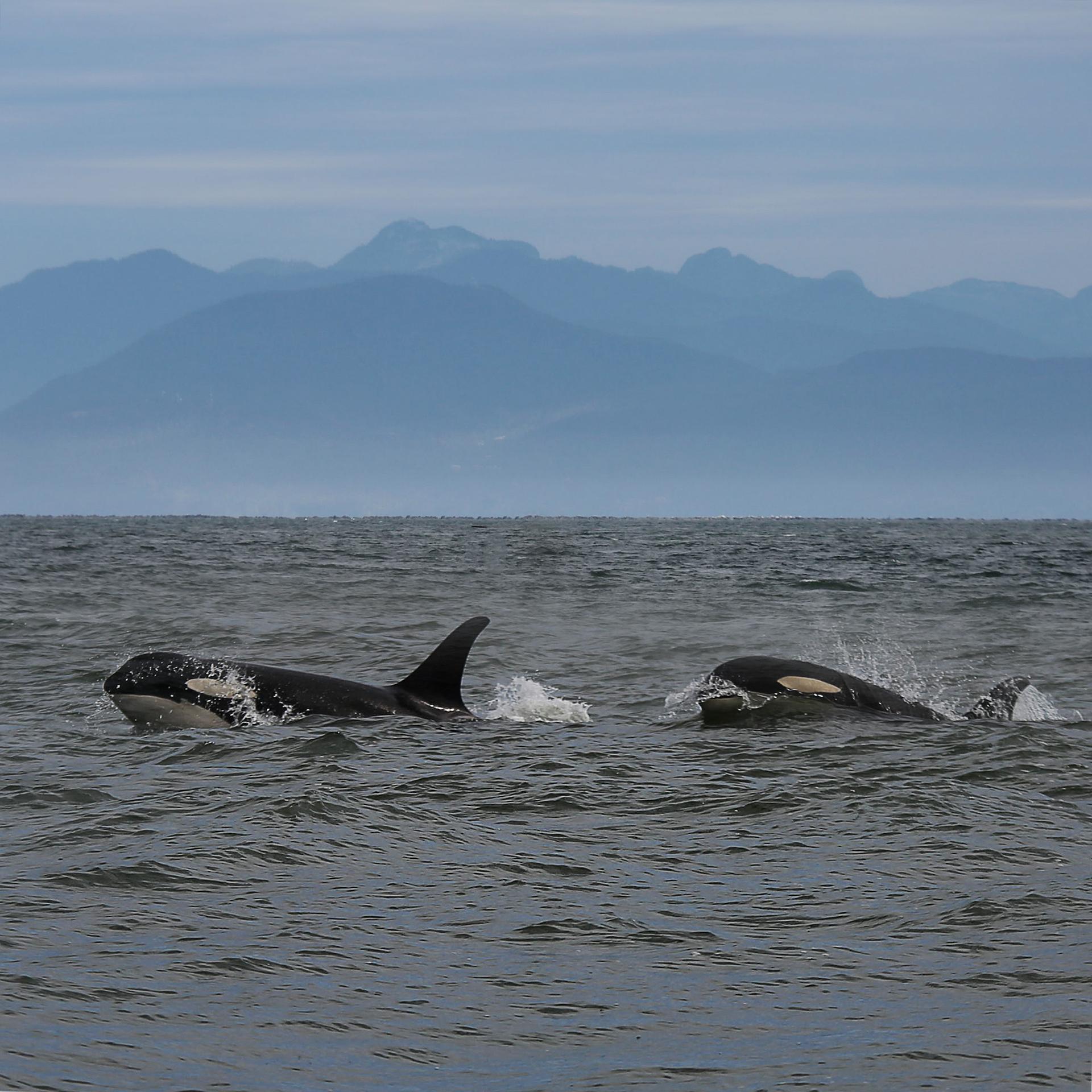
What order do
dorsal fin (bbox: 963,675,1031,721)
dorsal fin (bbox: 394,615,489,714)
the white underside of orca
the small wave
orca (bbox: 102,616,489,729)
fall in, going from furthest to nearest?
the small wave < dorsal fin (bbox: 963,675,1031,721) < dorsal fin (bbox: 394,615,489,714) < orca (bbox: 102,616,489,729) < the white underside of orca

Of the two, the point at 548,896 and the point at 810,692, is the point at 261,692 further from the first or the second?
the point at 548,896

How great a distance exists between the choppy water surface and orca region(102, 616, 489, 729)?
0.34 metres

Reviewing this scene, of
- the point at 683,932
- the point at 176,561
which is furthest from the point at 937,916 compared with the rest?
the point at 176,561

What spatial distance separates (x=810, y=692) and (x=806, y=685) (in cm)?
7

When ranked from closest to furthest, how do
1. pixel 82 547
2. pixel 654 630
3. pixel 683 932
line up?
1. pixel 683 932
2. pixel 654 630
3. pixel 82 547

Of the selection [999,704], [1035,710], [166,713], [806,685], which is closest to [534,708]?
[806,685]

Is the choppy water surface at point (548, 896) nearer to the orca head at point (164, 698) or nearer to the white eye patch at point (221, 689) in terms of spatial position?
the orca head at point (164, 698)

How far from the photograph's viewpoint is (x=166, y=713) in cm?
1279

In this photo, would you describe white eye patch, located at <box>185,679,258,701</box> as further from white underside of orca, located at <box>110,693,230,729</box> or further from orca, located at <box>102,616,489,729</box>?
white underside of orca, located at <box>110,693,230,729</box>

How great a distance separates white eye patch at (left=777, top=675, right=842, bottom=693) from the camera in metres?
12.9

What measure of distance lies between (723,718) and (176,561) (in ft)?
123

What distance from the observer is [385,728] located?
12.3 m

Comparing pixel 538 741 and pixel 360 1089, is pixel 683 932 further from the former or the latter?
pixel 538 741

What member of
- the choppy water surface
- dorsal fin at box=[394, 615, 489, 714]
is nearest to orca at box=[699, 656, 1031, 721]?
the choppy water surface
